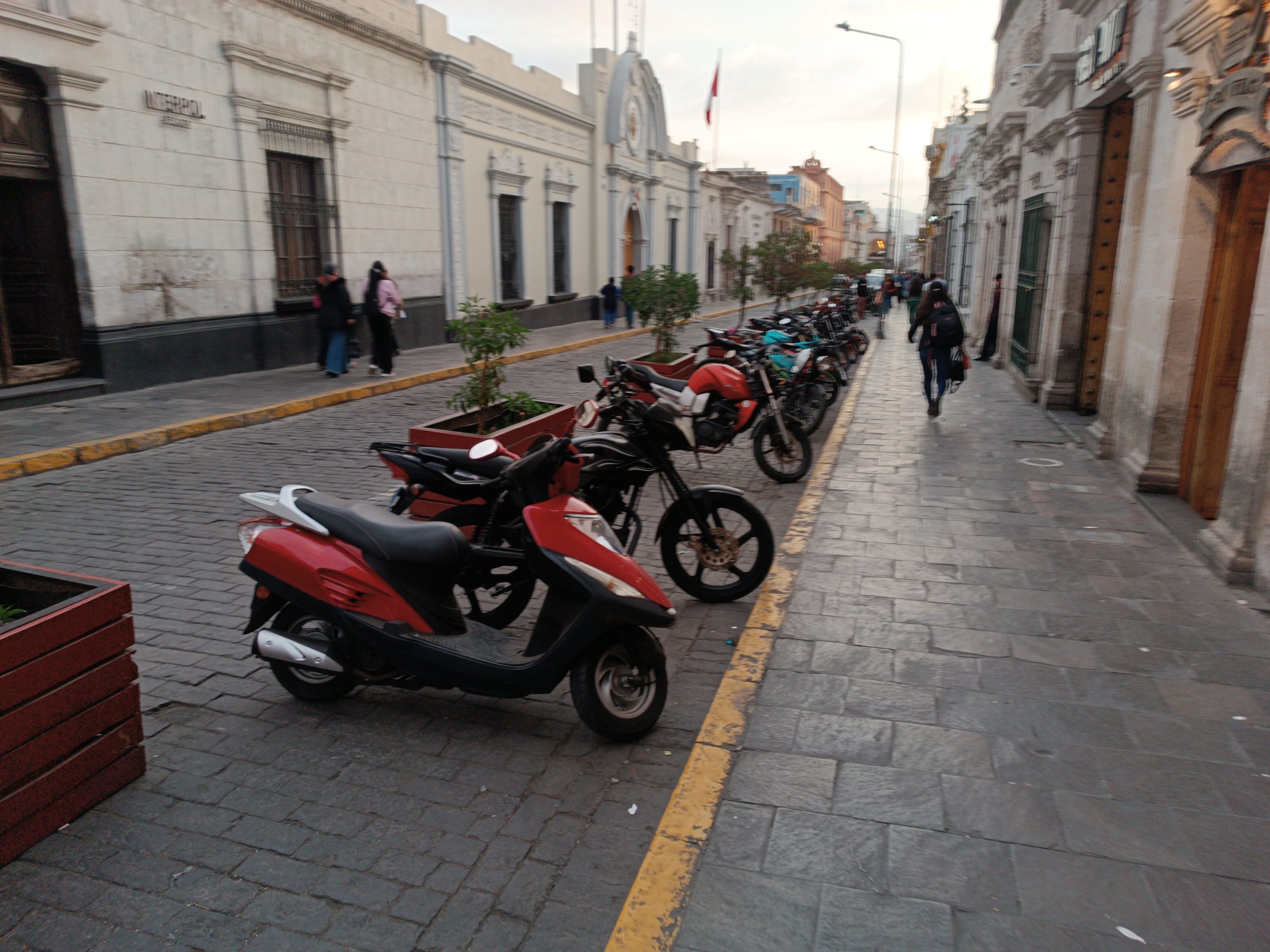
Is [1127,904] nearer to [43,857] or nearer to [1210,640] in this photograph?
[1210,640]

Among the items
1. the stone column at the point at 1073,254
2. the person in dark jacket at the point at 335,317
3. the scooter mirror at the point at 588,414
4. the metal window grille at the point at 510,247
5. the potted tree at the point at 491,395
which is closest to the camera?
the scooter mirror at the point at 588,414

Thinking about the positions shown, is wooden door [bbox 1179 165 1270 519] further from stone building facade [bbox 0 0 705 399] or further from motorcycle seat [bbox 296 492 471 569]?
stone building facade [bbox 0 0 705 399]

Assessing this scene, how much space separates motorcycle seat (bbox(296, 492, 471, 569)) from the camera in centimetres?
338

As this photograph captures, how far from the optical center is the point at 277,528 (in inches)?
139

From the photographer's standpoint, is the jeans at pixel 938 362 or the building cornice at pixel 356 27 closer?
the jeans at pixel 938 362

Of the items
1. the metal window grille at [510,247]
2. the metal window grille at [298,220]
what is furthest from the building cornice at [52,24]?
the metal window grille at [510,247]

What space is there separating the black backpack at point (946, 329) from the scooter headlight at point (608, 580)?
8.10 m

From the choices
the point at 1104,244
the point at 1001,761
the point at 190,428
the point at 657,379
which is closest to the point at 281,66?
the point at 190,428

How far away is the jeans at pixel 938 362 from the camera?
410 inches

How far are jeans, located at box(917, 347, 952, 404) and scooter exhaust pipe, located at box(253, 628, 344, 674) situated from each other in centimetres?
859

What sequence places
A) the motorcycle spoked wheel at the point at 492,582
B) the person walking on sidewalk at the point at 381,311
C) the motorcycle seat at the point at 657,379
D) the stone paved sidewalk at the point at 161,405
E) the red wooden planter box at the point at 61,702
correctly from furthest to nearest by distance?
the person walking on sidewalk at the point at 381,311, the stone paved sidewalk at the point at 161,405, the motorcycle seat at the point at 657,379, the motorcycle spoked wheel at the point at 492,582, the red wooden planter box at the point at 61,702

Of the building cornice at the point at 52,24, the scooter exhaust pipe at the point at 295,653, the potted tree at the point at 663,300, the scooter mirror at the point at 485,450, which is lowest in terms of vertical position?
the scooter exhaust pipe at the point at 295,653

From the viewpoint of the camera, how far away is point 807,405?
9664 millimetres

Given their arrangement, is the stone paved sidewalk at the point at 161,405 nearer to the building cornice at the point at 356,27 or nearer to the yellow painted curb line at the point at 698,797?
the building cornice at the point at 356,27
